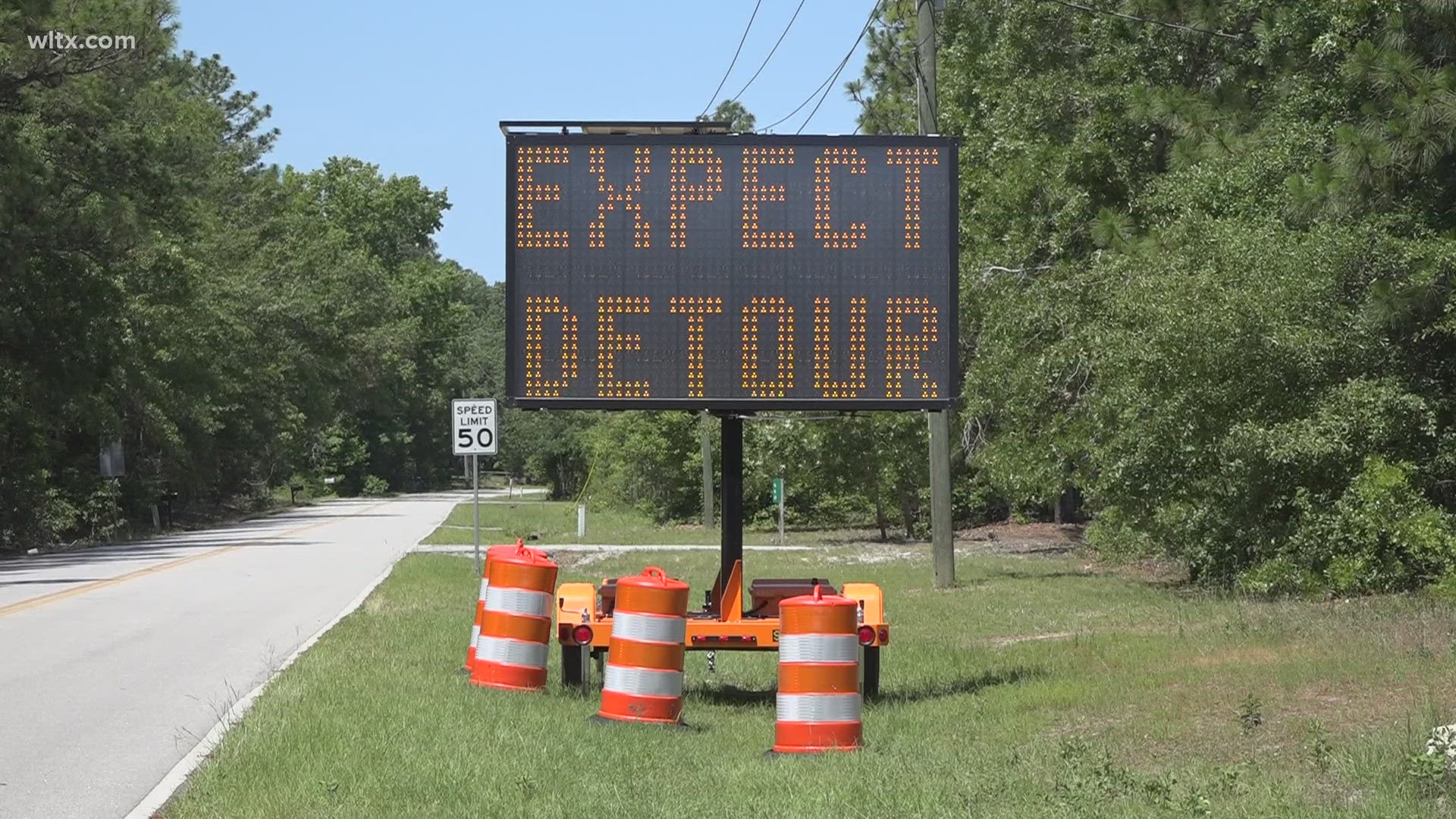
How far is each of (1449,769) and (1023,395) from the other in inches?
811

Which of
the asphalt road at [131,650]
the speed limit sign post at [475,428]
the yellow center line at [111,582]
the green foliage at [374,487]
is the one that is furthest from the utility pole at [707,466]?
the green foliage at [374,487]

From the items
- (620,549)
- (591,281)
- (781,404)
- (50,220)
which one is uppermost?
(50,220)

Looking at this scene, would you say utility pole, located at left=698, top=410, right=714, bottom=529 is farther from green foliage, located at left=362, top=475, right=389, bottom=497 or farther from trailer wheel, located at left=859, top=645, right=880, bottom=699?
green foliage, located at left=362, top=475, right=389, bottom=497

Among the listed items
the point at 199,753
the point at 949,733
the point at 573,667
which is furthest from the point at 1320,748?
the point at 573,667

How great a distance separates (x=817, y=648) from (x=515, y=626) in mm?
3335

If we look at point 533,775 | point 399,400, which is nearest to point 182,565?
point 533,775

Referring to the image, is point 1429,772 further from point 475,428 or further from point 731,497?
point 475,428

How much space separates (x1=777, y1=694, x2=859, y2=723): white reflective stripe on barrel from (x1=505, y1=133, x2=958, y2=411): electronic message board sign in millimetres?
2429

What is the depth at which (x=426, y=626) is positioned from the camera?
18.8 meters

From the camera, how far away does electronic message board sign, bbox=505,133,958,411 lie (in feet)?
40.9

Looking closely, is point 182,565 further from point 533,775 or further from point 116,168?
point 533,775

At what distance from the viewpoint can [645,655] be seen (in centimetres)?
1175

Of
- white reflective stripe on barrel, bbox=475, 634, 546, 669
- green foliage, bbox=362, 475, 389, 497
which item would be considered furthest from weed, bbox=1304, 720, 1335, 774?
green foliage, bbox=362, 475, 389, 497

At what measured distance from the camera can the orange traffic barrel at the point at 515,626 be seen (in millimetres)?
13391
